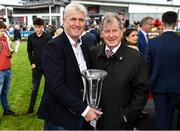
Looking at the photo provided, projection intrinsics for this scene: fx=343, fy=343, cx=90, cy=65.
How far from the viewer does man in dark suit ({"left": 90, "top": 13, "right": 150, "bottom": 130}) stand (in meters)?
3.13

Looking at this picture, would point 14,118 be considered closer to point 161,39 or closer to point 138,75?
point 161,39

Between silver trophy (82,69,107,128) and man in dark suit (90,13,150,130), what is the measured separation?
0.15 metres

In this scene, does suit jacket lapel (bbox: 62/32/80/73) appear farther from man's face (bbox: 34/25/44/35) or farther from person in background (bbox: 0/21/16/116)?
man's face (bbox: 34/25/44/35)

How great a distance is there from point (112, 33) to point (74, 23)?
1.28 ft

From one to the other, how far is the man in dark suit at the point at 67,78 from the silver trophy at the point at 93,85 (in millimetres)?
58

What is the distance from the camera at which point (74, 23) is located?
9.78 ft

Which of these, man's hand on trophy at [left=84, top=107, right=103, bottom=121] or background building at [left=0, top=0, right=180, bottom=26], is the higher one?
background building at [left=0, top=0, right=180, bottom=26]

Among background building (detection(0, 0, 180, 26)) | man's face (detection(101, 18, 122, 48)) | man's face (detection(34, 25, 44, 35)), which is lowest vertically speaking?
man's face (detection(34, 25, 44, 35))

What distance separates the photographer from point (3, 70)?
21.5ft

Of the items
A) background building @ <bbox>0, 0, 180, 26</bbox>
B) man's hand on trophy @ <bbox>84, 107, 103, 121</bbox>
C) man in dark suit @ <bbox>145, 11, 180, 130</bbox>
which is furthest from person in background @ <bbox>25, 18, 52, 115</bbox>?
background building @ <bbox>0, 0, 180, 26</bbox>

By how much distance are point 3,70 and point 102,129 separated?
12.4ft

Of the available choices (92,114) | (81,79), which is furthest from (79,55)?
(92,114)

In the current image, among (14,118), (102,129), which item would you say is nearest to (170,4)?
(14,118)

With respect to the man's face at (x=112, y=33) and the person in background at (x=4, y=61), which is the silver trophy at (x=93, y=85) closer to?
the man's face at (x=112, y=33)
